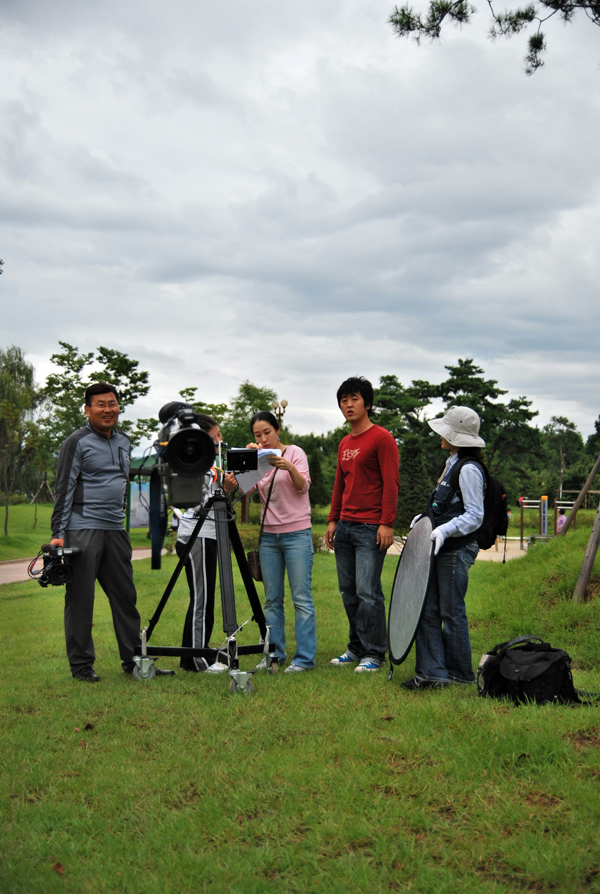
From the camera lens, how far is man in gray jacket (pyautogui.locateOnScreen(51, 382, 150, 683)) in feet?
Result: 17.6

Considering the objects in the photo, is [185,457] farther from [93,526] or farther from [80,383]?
[80,383]

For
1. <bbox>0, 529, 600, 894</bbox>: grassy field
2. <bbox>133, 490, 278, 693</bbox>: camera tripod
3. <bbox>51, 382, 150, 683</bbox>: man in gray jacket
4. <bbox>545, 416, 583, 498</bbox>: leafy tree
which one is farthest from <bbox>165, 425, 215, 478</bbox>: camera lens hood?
<bbox>545, 416, 583, 498</bbox>: leafy tree

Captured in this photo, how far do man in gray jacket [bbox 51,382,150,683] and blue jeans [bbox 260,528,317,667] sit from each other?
102 cm

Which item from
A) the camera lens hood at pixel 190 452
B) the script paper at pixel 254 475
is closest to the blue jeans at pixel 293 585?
the script paper at pixel 254 475

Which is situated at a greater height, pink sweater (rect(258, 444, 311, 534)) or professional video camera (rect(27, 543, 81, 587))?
pink sweater (rect(258, 444, 311, 534))

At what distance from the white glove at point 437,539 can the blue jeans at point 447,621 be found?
0.53ft

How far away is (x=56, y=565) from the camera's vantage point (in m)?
5.17

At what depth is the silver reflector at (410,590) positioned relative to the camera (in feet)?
15.6

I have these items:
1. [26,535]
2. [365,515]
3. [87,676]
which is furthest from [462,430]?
[26,535]

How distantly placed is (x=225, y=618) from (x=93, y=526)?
137 cm

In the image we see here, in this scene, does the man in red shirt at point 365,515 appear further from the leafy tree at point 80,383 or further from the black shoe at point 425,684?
the leafy tree at point 80,383

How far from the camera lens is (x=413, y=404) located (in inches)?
1941

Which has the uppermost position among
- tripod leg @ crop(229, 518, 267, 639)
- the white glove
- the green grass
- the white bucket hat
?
the white bucket hat

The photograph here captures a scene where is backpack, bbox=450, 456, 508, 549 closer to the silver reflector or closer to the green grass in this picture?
the silver reflector
